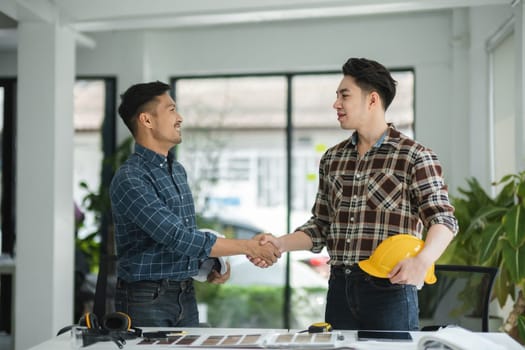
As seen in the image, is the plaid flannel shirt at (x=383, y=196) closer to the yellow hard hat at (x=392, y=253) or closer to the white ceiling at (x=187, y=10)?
the yellow hard hat at (x=392, y=253)

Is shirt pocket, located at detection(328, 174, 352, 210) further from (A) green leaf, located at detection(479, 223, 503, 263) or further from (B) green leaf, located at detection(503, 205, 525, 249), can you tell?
(A) green leaf, located at detection(479, 223, 503, 263)

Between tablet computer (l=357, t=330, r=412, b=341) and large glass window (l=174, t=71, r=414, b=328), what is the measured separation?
409 centimetres

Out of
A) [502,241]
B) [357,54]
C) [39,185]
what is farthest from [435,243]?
[357,54]

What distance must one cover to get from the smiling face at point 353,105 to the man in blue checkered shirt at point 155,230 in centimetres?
72

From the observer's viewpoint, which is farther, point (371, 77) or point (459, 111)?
point (459, 111)

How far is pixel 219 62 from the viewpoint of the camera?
21.1 ft

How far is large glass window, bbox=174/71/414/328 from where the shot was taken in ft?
21.1

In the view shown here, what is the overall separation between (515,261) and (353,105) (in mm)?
1510

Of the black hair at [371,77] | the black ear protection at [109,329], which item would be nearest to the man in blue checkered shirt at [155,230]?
the black ear protection at [109,329]

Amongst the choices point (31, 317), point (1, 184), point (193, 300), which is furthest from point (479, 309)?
point (1, 184)

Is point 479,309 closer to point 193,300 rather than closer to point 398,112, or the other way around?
point 193,300

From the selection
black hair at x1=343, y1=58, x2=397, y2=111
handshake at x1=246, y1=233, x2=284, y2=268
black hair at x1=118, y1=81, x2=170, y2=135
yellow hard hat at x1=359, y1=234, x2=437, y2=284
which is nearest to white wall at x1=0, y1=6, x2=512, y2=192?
black hair at x1=343, y1=58, x2=397, y2=111

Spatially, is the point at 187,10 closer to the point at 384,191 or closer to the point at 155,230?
the point at 155,230

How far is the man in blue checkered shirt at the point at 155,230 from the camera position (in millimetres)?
2604
